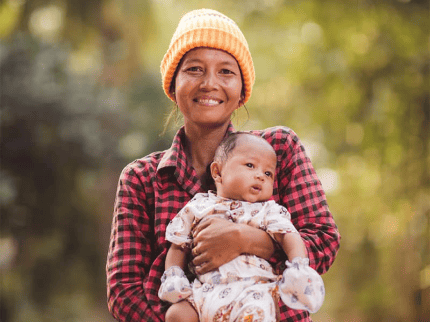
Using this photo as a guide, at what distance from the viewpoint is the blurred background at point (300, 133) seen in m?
6.40

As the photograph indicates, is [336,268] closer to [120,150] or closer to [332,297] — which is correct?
[332,297]

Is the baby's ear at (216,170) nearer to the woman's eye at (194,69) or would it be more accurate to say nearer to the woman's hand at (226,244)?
the woman's hand at (226,244)

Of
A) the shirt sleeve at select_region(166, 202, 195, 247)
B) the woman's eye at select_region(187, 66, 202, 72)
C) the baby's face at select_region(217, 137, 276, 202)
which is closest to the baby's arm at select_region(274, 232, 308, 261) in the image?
the baby's face at select_region(217, 137, 276, 202)

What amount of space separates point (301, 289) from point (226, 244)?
0.93 feet

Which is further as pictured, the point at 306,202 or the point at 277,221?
the point at 306,202

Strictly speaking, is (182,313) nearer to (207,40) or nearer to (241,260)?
(241,260)

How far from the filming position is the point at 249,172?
1762 mm

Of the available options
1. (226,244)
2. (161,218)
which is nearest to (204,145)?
(161,218)

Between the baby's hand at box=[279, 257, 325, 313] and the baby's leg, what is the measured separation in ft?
0.97

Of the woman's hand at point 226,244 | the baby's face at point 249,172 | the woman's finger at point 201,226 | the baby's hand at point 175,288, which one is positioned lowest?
the baby's hand at point 175,288

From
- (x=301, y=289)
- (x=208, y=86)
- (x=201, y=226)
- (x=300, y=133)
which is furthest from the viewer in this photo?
(x=300, y=133)

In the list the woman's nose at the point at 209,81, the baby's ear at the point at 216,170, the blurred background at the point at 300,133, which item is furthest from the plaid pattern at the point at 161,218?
the blurred background at the point at 300,133

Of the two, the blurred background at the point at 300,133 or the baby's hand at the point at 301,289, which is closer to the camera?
the baby's hand at the point at 301,289

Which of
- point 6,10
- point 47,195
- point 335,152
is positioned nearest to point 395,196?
point 335,152
